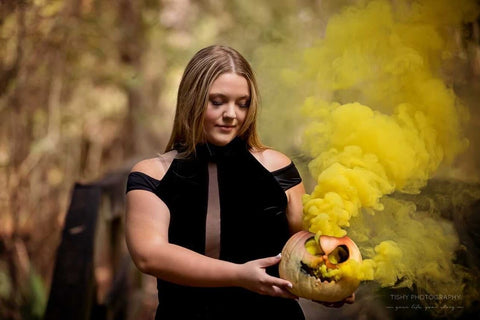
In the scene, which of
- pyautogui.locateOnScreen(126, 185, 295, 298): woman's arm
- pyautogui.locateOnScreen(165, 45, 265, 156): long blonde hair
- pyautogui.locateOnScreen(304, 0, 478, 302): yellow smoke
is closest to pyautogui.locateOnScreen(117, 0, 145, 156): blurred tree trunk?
pyautogui.locateOnScreen(304, 0, 478, 302): yellow smoke

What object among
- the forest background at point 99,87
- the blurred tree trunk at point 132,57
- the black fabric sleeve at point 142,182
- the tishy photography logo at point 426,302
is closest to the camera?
the black fabric sleeve at point 142,182

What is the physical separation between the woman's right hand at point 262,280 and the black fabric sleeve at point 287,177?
0.32m

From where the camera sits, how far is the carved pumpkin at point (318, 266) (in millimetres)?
1538

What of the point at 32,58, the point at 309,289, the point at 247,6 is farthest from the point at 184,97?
the point at 32,58

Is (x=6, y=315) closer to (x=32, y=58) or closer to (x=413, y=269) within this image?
(x=32, y=58)

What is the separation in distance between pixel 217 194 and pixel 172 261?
256 millimetres

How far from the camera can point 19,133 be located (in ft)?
16.1

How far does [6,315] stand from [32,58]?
1922 mm

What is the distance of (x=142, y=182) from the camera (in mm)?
1702

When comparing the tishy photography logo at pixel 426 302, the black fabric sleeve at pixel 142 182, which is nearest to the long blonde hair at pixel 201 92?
the black fabric sleeve at pixel 142 182

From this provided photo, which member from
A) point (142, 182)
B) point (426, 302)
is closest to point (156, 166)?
point (142, 182)

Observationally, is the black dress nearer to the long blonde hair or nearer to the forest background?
the long blonde hair

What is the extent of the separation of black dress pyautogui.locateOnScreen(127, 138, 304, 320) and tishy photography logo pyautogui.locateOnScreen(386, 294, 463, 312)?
0.56 meters

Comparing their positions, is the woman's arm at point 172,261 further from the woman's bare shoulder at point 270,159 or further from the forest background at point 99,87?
the forest background at point 99,87
